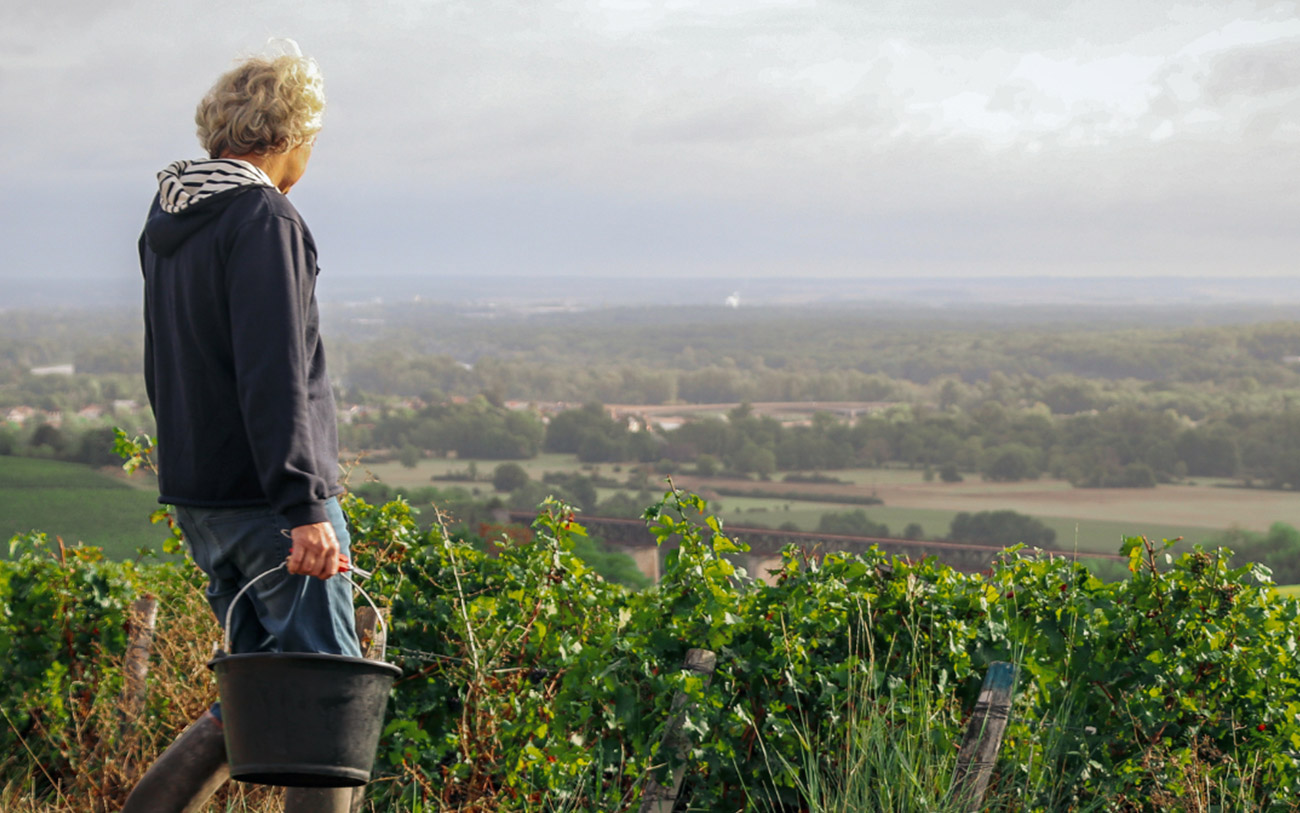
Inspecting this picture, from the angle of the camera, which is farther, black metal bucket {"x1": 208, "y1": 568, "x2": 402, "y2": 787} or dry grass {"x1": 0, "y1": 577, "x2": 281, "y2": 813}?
dry grass {"x1": 0, "y1": 577, "x2": 281, "y2": 813}

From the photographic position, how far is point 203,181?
198 cm

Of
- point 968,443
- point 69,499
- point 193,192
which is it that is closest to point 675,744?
point 193,192

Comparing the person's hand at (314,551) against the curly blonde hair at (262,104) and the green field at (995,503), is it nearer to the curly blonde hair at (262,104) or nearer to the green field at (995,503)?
the curly blonde hair at (262,104)

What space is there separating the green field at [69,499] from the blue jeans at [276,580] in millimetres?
9383

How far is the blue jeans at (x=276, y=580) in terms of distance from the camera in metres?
2.02

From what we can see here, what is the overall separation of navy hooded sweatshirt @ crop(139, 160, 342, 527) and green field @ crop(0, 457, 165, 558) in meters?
9.44

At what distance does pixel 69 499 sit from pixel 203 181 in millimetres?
12684

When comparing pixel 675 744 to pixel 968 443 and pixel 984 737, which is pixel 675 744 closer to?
pixel 984 737

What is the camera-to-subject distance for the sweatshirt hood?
1967 millimetres

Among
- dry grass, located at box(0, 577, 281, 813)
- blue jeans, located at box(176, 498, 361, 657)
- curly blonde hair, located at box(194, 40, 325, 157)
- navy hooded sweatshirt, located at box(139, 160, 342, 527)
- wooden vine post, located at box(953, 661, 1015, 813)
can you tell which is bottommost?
dry grass, located at box(0, 577, 281, 813)

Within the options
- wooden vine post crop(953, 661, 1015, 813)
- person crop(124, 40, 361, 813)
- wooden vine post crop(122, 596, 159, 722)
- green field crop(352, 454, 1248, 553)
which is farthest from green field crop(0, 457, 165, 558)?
green field crop(352, 454, 1248, 553)

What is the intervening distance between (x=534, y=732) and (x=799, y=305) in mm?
76383

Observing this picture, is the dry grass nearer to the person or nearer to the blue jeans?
the person

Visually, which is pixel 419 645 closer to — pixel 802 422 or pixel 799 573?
pixel 799 573
